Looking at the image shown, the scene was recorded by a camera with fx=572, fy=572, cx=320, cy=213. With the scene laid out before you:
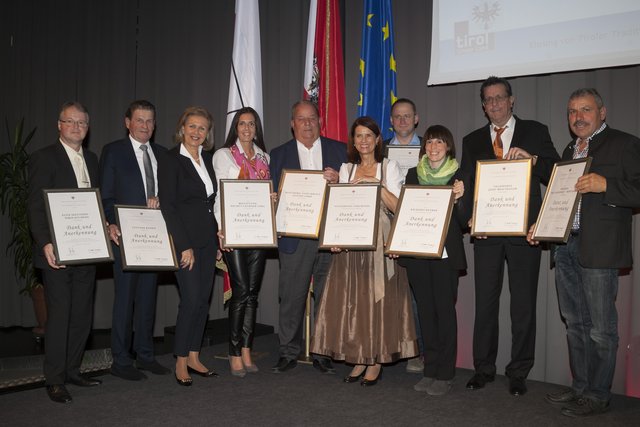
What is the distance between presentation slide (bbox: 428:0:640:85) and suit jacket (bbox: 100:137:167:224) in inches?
93.6

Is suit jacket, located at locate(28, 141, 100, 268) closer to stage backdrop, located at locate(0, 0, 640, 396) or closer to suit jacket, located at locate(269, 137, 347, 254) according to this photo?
suit jacket, located at locate(269, 137, 347, 254)

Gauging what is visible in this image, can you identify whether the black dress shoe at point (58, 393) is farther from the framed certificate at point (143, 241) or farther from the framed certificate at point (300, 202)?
the framed certificate at point (300, 202)

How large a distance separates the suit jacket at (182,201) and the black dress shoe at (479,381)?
197 cm

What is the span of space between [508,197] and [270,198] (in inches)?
60.2

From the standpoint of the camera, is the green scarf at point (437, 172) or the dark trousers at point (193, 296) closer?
the green scarf at point (437, 172)

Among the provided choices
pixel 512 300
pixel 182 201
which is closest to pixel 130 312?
pixel 182 201

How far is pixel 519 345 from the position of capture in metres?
3.69

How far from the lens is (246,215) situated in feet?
12.5

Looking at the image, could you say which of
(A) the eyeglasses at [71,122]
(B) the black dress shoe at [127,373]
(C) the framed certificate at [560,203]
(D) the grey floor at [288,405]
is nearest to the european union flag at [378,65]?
(C) the framed certificate at [560,203]

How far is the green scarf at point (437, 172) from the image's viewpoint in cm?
351

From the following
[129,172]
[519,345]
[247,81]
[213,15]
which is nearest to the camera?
[519,345]

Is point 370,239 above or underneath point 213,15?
underneath

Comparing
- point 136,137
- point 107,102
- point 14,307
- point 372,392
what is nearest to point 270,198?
point 136,137

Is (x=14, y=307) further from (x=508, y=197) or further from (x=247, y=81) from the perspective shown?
(x=508, y=197)
